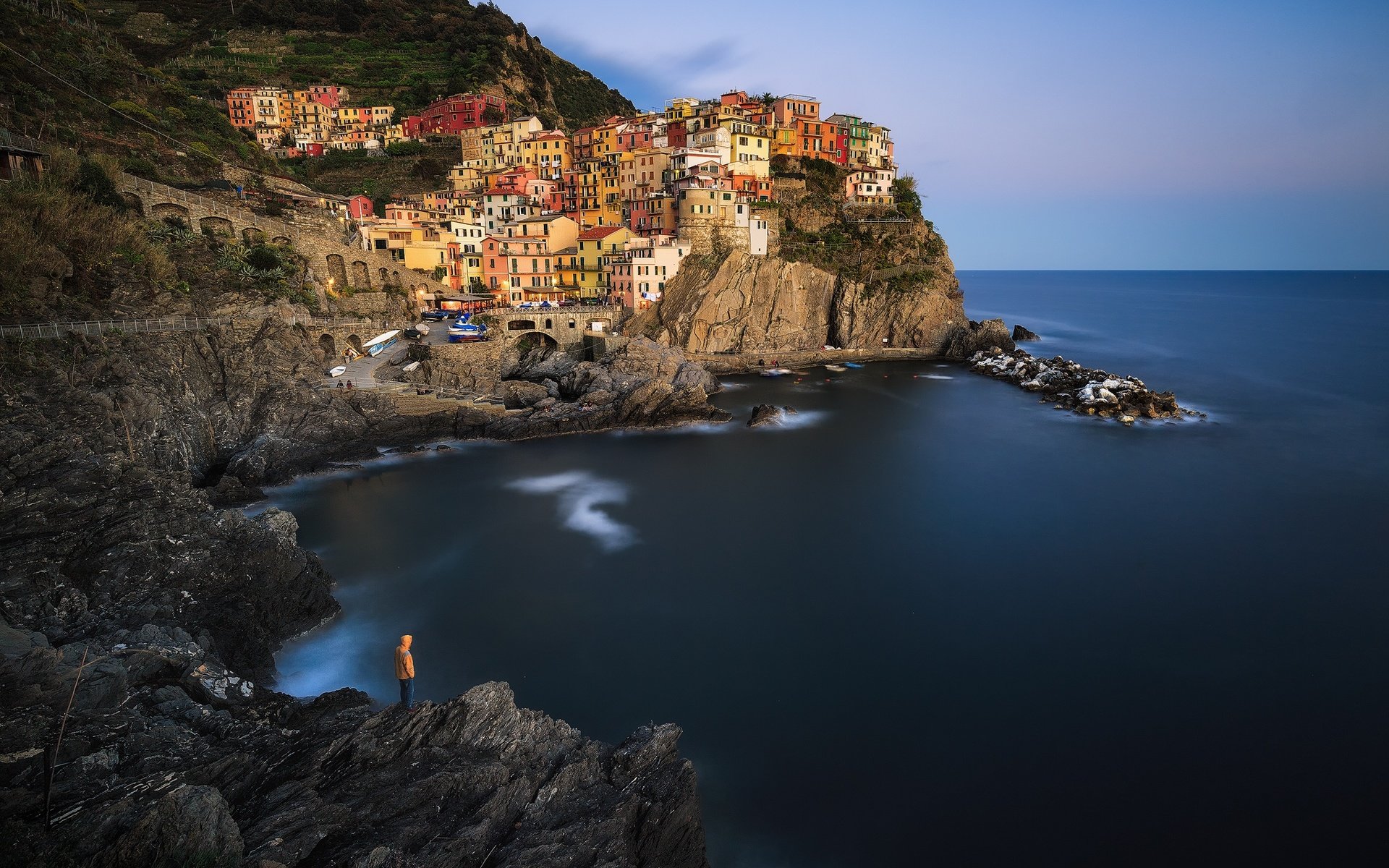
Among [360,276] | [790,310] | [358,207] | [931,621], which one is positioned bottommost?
[931,621]

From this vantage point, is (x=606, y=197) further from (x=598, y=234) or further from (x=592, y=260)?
(x=592, y=260)

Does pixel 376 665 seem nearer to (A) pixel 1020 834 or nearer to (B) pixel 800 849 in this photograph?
(B) pixel 800 849

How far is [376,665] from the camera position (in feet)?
43.4

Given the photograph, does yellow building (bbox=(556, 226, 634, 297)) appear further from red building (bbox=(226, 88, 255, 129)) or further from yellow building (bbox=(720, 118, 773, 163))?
red building (bbox=(226, 88, 255, 129))

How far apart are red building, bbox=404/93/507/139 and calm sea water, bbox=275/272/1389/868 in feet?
156

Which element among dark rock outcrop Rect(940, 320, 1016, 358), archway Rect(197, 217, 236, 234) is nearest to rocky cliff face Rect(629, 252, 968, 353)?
dark rock outcrop Rect(940, 320, 1016, 358)

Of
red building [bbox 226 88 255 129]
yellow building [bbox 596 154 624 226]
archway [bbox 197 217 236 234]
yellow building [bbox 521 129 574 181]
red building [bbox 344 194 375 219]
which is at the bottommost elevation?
archway [bbox 197 217 236 234]

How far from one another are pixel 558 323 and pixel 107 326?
20.4m

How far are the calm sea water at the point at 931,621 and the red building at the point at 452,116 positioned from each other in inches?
1867

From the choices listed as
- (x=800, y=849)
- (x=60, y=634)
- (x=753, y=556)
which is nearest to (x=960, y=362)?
(x=753, y=556)

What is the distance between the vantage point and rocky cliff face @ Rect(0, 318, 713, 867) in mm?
6742

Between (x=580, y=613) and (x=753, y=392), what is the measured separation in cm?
2465

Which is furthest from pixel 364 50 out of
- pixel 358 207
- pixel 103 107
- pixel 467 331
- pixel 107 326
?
pixel 107 326

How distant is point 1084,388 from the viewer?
35.4 m
